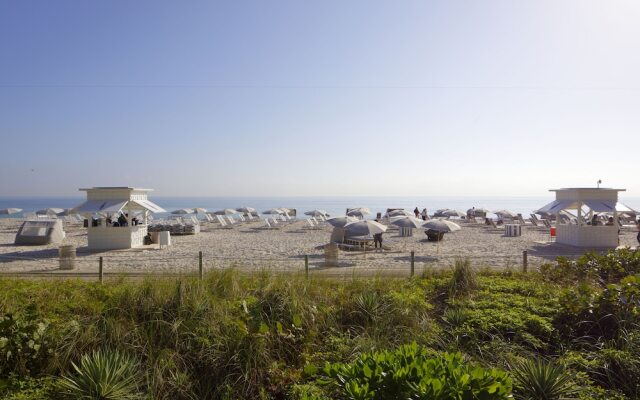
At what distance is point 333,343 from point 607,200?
17.9m

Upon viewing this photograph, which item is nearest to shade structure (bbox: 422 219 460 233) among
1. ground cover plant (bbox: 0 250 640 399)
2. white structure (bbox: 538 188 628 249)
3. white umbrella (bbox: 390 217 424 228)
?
white umbrella (bbox: 390 217 424 228)

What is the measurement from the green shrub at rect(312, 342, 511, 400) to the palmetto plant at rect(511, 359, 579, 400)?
104 cm

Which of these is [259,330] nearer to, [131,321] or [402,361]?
[131,321]

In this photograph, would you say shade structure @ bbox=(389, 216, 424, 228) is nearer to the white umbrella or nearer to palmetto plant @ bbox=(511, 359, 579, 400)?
the white umbrella

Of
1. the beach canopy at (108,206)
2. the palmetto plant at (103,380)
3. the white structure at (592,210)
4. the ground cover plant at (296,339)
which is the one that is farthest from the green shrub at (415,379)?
the white structure at (592,210)

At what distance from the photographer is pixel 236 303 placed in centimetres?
570

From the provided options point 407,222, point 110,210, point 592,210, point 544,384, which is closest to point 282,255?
point 407,222

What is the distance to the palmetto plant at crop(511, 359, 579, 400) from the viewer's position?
381 cm

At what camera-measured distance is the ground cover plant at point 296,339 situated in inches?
159

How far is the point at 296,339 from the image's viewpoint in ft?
16.9

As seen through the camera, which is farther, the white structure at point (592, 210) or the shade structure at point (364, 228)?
the white structure at point (592, 210)

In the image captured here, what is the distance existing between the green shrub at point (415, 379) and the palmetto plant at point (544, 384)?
41.1 inches

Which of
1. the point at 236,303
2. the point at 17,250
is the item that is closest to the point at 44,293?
the point at 236,303

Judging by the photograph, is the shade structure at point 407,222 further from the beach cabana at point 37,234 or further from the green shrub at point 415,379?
the beach cabana at point 37,234
